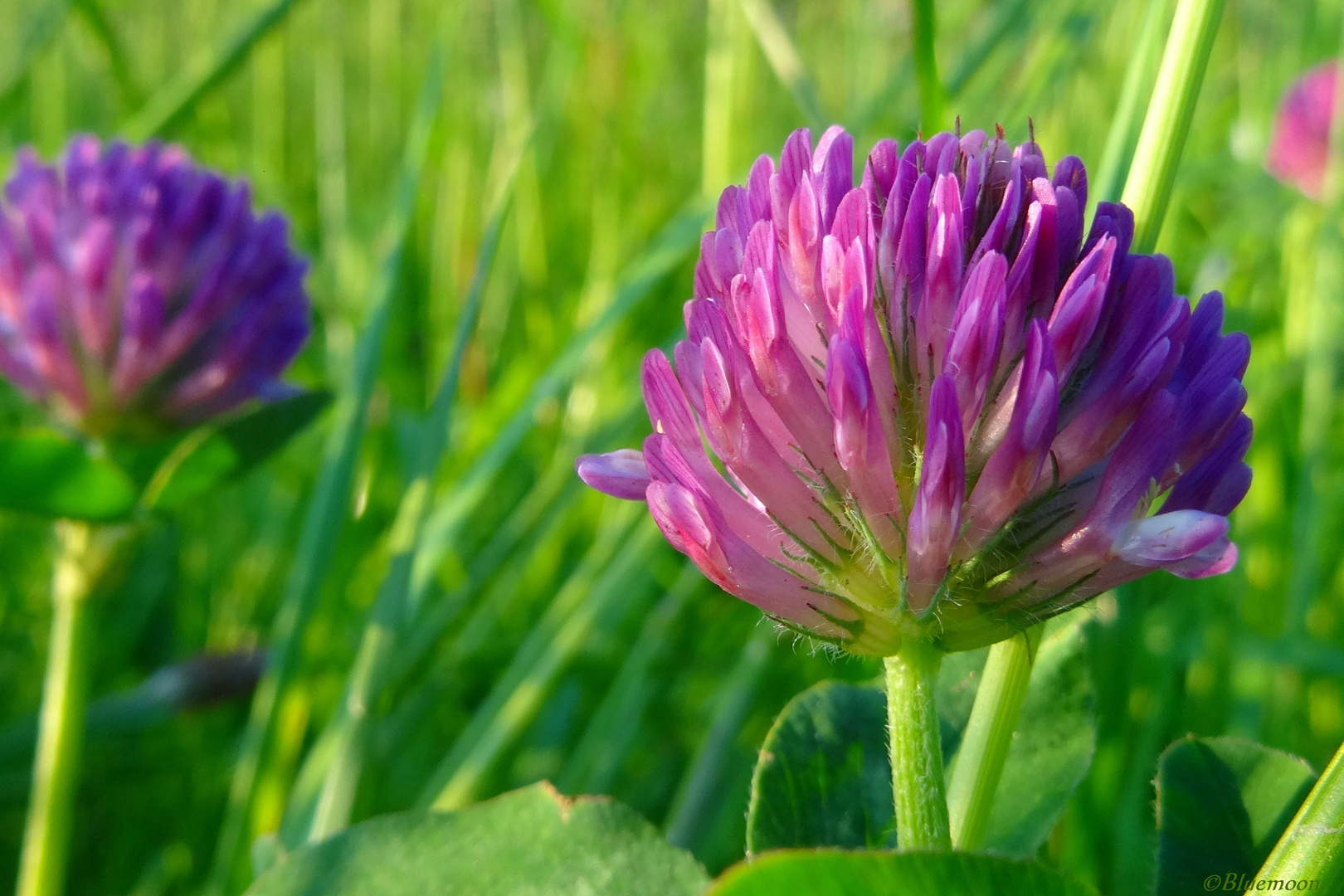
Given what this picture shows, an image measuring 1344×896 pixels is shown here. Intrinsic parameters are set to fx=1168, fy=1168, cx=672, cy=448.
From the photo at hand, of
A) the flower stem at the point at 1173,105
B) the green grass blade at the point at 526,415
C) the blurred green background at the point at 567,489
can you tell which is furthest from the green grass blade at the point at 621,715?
the flower stem at the point at 1173,105

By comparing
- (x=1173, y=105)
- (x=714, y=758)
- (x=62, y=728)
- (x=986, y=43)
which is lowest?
(x=62, y=728)

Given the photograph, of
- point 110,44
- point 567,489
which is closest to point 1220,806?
point 567,489

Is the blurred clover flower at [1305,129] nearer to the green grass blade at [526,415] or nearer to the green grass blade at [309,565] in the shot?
the green grass blade at [526,415]

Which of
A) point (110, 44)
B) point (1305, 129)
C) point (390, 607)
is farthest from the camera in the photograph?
point (1305, 129)

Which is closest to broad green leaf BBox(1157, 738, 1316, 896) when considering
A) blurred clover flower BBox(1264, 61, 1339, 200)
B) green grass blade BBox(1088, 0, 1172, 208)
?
green grass blade BBox(1088, 0, 1172, 208)

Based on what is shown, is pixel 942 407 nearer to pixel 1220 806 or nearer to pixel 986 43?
pixel 1220 806

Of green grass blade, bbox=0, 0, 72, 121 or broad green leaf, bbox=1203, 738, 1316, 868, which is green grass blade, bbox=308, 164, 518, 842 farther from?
green grass blade, bbox=0, 0, 72, 121

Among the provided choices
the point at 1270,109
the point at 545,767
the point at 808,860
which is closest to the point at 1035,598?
the point at 808,860
